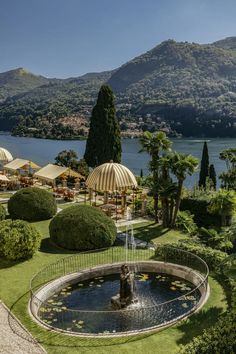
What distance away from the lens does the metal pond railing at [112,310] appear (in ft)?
40.6

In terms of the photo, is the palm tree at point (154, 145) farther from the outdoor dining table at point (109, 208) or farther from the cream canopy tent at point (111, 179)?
the outdoor dining table at point (109, 208)

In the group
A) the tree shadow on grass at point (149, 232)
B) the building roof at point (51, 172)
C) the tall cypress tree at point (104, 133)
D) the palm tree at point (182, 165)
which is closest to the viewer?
the tree shadow on grass at point (149, 232)

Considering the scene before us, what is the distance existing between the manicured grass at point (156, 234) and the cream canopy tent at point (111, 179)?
3095 mm

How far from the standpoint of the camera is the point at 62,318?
12992mm

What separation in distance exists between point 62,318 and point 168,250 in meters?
6.39

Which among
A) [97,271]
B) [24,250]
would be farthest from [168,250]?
[24,250]

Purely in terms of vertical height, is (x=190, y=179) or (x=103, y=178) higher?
(x=103, y=178)

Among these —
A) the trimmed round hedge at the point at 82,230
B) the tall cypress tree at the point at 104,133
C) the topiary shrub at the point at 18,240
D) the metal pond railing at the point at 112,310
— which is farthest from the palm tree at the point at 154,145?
the tall cypress tree at the point at 104,133

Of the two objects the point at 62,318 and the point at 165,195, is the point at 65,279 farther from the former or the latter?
the point at 165,195

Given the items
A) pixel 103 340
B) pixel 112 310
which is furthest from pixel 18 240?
pixel 103 340

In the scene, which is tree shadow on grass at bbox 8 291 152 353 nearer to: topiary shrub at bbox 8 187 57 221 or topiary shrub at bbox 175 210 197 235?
topiary shrub at bbox 8 187 57 221

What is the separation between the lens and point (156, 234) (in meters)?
23.0

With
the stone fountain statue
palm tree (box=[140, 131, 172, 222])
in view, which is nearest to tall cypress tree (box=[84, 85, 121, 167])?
palm tree (box=[140, 131, 172, 222])

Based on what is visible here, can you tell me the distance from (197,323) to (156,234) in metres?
11.1
